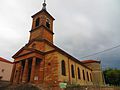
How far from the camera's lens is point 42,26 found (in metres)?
28.2

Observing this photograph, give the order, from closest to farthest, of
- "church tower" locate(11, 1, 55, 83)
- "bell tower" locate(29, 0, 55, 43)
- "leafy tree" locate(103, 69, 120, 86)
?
"church tower" locate(11, 1, 55, 83)
"bell tower" locate(29, 0, 55, 43)
"leafy tree" locate(103, 69, 120, 86)

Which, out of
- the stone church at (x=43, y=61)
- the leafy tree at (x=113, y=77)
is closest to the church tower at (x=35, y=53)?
the stone church at (x=43, y=61)

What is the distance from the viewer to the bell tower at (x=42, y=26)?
28.0 metres

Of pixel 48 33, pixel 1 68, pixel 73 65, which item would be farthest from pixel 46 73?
pixel 1 68

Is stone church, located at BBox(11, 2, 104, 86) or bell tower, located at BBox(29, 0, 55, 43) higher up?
bell tower, located at BBox(29, 0, 55, 43)

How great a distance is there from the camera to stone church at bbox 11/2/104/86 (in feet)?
70.2

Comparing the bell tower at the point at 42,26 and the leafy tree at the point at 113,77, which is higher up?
the bell tower at the point at 42,26

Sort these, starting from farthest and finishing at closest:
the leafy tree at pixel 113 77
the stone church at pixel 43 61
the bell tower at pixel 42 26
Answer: the leafy tree at pixel 113 77 < the bell tower at pixel 42 26 < the stone church at pixel 43 61

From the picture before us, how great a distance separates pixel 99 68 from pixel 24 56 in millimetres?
29621

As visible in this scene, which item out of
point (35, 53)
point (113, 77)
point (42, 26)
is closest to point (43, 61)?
point (35, 53)

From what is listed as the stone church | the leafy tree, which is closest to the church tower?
the stone church

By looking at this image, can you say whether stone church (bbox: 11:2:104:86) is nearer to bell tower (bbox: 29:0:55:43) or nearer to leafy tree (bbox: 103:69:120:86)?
bell tower (bbox: 29:0:55:43)

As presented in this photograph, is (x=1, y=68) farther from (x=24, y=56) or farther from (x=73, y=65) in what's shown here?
(x=73, y=65)

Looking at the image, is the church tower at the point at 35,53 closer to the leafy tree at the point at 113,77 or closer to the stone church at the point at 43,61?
the stone church at the point at 43,61
